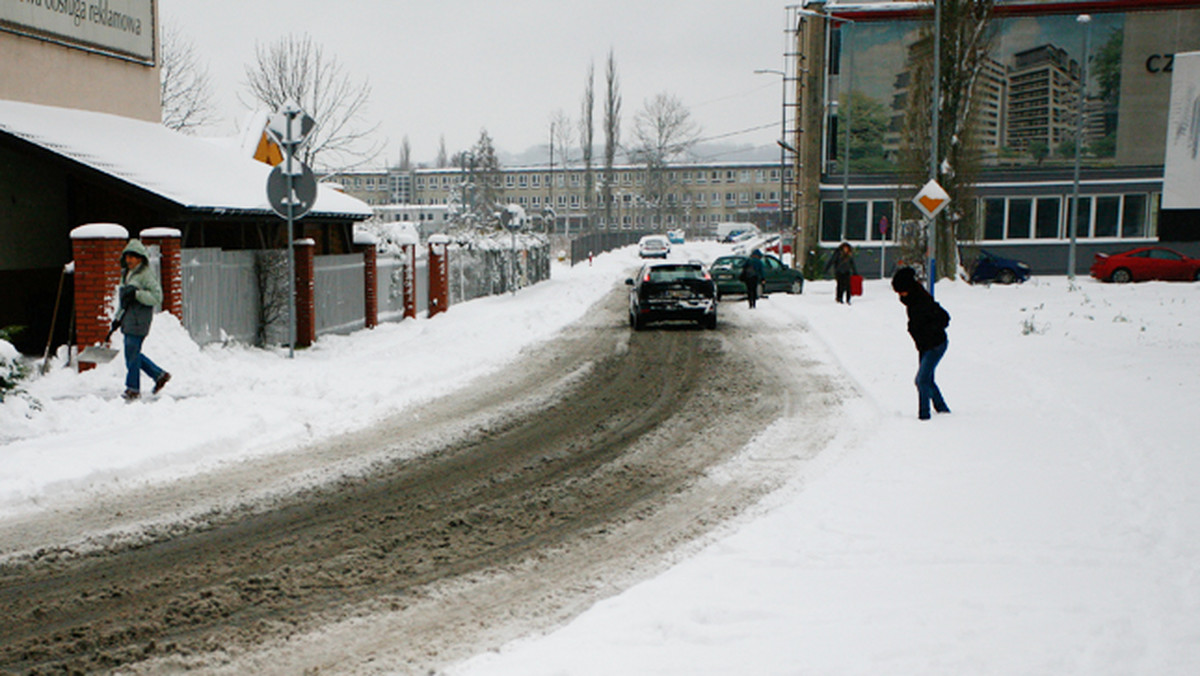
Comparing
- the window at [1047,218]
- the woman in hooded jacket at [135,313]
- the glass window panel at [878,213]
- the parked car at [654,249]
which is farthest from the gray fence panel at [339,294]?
the parked car at [654,249]

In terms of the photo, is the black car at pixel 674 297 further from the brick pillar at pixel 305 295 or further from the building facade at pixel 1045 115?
the building facade at pixel 1045 115

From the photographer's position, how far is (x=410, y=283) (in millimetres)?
22219

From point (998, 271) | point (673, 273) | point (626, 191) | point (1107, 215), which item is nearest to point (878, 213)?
point (998, 271)

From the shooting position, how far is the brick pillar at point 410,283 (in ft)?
72.5

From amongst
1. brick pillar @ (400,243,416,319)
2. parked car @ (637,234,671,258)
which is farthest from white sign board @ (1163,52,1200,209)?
parked car @ (637,234,671,258)

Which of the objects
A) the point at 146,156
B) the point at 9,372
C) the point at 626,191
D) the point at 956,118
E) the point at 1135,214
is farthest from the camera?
the point at 626,191

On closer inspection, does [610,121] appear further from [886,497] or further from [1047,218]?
[886,497]

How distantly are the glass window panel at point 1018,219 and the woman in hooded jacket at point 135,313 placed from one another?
1620 inches

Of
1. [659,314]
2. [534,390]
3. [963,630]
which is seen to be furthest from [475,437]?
[659,314]

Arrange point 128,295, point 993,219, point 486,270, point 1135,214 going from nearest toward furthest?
point 128,295
point 486,270
point 1135,214
point 993,219

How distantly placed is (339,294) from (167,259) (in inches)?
234

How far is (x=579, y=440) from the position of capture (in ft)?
30.8

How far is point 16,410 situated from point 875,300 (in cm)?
2358

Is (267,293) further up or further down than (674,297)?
further up
